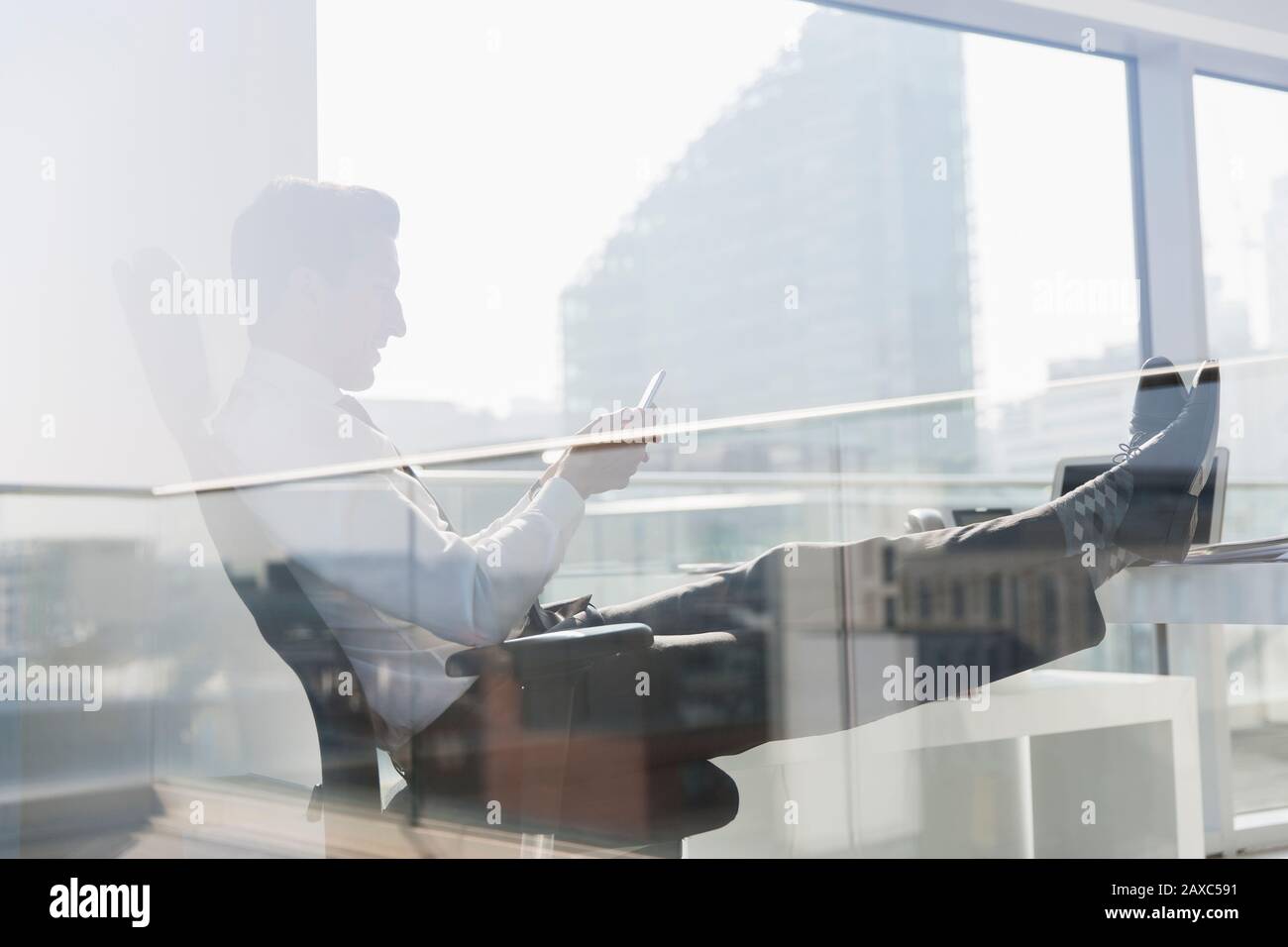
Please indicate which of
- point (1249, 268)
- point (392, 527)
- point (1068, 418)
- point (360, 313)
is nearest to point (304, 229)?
point (360, 313)

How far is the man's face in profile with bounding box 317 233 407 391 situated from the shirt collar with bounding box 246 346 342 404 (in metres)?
0.10

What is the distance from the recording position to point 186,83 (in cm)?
177

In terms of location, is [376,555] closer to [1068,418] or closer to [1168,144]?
[1068,418]

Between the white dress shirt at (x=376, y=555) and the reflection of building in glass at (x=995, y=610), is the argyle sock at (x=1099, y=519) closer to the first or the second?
the reflection of building in glass at (x=995, y=610)

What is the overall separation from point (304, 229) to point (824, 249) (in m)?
1.51

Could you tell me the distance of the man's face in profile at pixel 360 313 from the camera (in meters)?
1.24

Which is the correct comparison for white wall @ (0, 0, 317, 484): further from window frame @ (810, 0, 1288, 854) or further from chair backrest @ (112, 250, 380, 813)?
window frame @ (810, 0, 1288, 854)

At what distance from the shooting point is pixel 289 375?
44.0 inches

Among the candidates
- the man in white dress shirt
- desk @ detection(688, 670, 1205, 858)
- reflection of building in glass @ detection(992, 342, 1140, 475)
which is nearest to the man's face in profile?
the man in white dress shirt

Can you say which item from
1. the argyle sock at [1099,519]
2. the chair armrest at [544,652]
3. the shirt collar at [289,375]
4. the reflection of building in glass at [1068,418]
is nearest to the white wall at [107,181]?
the shirt collar at [289,375]

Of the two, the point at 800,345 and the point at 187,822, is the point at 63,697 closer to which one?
the point at 187,822

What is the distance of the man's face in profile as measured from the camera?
1.24 metres
